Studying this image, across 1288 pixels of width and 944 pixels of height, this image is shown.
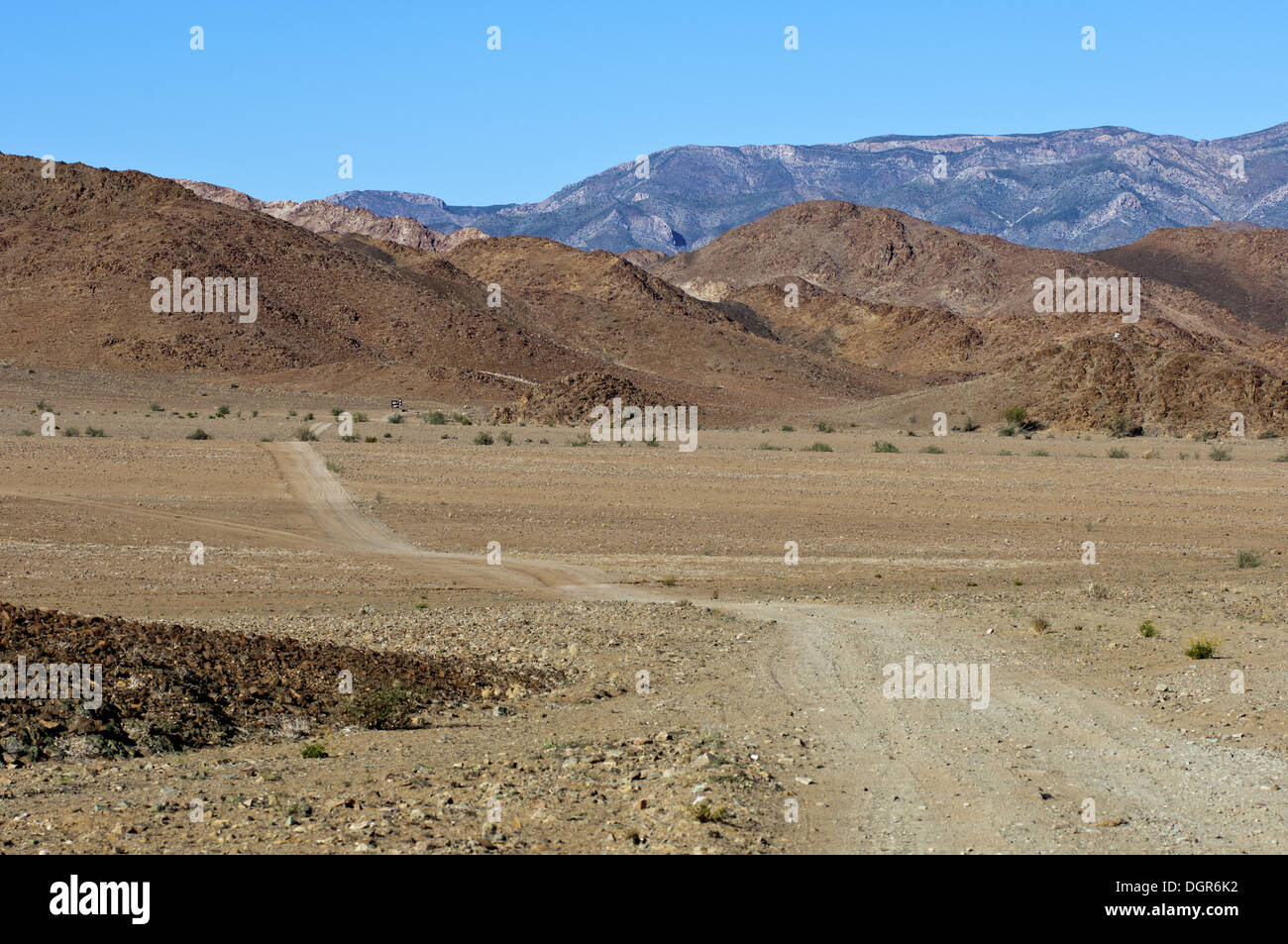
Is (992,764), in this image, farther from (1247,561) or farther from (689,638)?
(1247,561)

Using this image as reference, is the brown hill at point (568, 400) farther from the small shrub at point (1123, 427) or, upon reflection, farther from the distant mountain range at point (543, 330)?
the small shrub at point (1123, 427)

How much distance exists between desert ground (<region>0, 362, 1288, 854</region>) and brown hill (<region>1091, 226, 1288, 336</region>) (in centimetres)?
12431

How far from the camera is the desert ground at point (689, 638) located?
25.3ft

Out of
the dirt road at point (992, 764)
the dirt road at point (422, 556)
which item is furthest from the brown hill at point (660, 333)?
the dirt road at point (992, 764)

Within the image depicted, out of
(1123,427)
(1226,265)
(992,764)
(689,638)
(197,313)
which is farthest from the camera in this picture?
(1226,265)

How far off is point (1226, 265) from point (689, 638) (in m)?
163

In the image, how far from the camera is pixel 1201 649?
516 inches

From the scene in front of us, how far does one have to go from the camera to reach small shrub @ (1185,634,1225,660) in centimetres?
1312

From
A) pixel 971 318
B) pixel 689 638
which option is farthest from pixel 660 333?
pixel 689 638

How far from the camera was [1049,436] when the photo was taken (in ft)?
184
